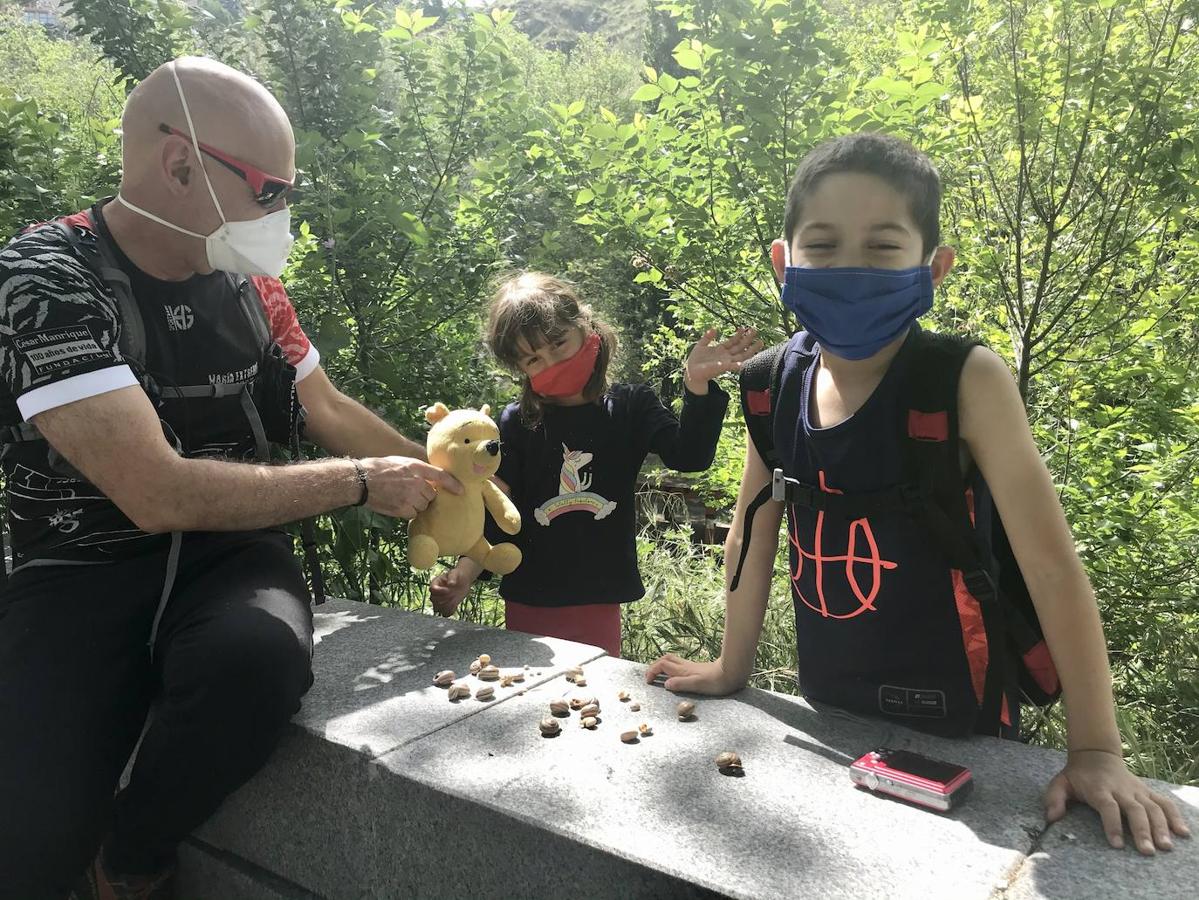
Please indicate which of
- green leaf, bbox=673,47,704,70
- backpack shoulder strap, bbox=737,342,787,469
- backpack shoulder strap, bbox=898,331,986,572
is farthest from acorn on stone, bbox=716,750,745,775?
green leaf, bbox=673,47,704,70

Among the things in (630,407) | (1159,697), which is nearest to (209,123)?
(630,407)

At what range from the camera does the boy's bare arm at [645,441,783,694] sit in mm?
2299

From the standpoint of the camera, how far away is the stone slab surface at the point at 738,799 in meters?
1.52

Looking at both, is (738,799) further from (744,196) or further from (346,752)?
(744,196)

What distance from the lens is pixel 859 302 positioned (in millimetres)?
1929

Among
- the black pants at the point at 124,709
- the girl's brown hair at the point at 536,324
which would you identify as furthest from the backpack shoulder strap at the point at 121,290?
the girl's brown hair at the point at 536,324

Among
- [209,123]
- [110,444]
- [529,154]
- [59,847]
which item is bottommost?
[59,847]

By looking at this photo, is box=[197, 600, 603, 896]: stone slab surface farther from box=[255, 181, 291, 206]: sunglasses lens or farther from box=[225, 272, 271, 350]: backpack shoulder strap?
box=[255, 181, 291, 206]: sunglasses lens

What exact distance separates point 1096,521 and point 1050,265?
1.01m

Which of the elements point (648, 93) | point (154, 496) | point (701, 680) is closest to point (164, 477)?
point (154, 496)

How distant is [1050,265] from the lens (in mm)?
3406

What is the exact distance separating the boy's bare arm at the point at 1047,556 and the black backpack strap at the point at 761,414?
0.53 m

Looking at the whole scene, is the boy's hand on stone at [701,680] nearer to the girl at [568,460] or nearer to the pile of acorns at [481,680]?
the pile of acorns at [481,680]

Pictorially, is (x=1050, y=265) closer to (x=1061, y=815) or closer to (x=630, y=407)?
(x=630, y=407)
